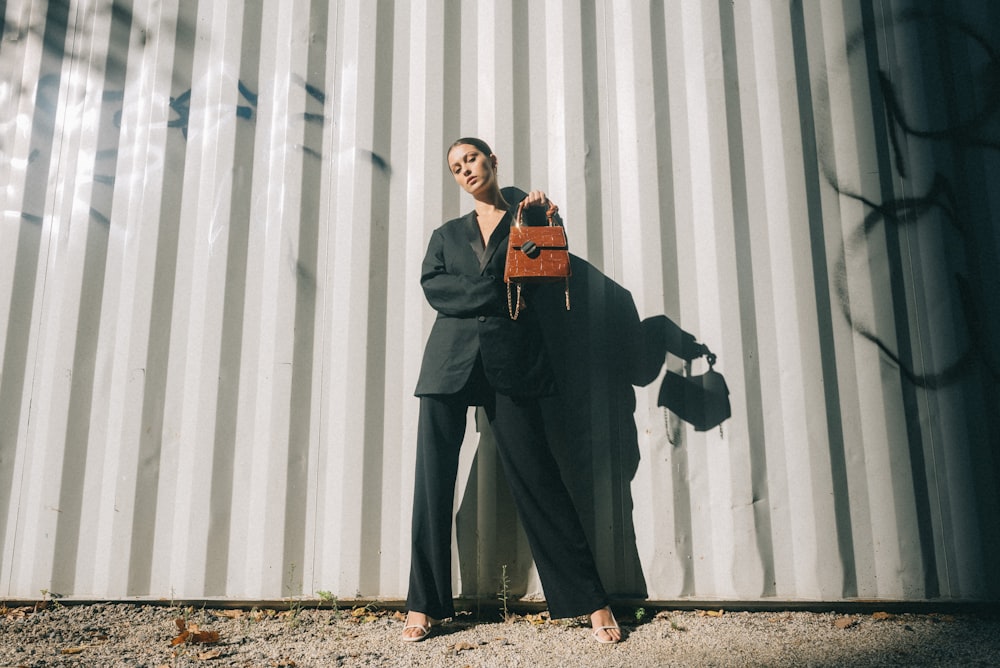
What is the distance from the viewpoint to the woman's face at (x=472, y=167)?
8.75 feet

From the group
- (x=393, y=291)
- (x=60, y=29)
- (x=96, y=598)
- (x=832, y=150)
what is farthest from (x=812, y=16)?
(x=96, y=598)

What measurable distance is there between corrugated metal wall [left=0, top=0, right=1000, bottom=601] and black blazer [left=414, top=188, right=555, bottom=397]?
419 millimetres

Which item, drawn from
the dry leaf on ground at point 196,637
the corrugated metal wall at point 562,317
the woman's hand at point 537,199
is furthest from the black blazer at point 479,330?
the dry leaf on ground at point 196,637

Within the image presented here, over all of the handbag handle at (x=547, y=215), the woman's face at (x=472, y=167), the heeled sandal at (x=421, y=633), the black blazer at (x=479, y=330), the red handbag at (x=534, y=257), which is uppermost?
the woman's face at (x=472, y=167)

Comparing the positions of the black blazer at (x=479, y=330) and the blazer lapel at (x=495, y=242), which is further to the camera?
the blazer lapel at (x=495, y=242)

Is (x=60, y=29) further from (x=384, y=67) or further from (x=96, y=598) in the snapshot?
(x=96, y=598)

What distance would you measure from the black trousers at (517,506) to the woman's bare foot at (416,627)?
0.03 metres

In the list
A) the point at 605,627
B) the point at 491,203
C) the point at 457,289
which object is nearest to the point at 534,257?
the point at 457,289

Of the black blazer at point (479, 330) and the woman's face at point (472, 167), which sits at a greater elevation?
the woman's face at point (472, 167)

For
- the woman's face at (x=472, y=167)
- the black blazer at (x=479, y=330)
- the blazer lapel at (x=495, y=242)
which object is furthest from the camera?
the woman's face at (x=472, y=167)

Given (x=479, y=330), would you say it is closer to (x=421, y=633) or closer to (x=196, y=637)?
(x=421, y=633)

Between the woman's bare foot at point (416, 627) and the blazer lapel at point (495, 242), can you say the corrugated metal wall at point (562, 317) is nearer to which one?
the woman's bare foot at point (416, 627)

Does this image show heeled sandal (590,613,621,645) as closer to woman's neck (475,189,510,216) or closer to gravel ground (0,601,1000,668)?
gravel ground (0,601,1000,668)

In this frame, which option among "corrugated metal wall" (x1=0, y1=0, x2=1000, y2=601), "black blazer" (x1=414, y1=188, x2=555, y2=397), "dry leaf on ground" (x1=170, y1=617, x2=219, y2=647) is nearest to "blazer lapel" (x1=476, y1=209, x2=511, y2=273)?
"black blazer" (x1=414, y1=188, x2=555, y2=397)
